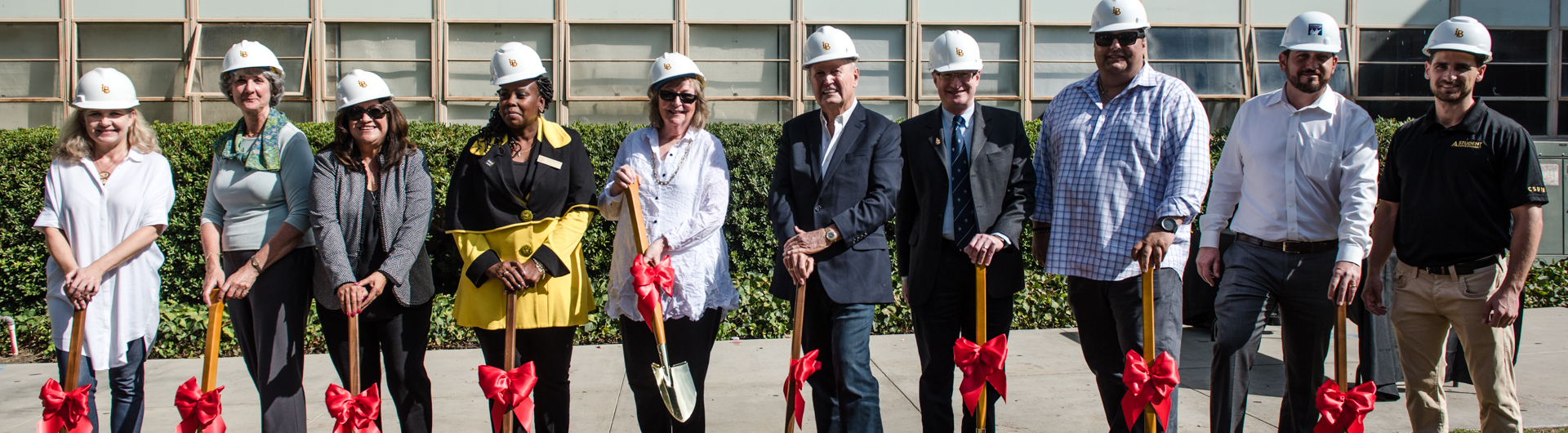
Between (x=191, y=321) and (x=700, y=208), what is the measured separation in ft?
15.5

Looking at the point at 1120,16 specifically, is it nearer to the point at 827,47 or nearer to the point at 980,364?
the point at 827,47

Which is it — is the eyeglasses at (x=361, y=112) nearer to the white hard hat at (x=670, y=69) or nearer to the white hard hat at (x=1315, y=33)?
the white hard hat at (x=670, y=69)

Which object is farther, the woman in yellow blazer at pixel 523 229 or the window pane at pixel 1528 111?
the window pane at pixel 1528 111

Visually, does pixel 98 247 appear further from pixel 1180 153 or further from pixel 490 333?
pixel 1180 153

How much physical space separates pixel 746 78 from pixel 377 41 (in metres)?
3.35

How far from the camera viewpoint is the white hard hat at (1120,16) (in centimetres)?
318

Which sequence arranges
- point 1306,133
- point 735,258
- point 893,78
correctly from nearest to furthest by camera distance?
point 1306,133 < point 735,258 < point 893,78

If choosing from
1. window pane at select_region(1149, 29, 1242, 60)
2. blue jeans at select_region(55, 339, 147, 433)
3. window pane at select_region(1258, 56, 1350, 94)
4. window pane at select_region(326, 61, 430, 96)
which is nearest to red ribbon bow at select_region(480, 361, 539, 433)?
blue jeans at select_region(55, 339, 147, 433)

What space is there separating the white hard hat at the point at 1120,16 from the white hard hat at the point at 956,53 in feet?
1.38

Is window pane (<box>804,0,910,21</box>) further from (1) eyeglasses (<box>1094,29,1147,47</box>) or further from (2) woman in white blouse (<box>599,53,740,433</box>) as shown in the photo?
(1) eyeglasses (<box>1094,29,1147,47</box>)

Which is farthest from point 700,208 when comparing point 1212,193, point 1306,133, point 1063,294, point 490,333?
point 1063,294

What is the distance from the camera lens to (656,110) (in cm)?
355

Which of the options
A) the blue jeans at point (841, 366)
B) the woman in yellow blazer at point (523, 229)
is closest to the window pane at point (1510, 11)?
the blue jeans at point (841, 366)

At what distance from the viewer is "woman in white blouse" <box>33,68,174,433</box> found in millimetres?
3611
